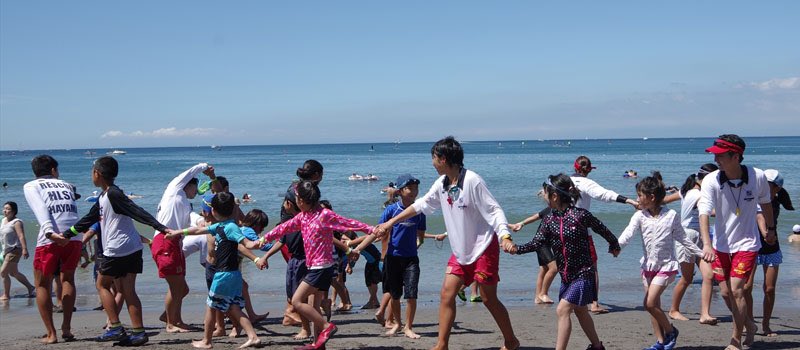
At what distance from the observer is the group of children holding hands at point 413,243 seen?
5.77 m

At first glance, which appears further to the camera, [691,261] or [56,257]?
[691,261]

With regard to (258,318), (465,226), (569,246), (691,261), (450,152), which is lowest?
(258,318)

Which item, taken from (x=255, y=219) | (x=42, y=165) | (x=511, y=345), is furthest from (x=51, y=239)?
(x=511, y=345)

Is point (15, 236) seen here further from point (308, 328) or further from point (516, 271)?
point (516, 271)

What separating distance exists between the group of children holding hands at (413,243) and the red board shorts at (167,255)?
0.01 m

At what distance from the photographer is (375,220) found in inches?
941

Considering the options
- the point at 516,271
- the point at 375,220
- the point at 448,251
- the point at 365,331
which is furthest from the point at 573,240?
the point at 375,220

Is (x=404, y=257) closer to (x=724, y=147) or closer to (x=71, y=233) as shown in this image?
(x=724, y=147)

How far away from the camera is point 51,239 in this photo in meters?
7.02

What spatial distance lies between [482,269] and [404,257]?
4.89 feet

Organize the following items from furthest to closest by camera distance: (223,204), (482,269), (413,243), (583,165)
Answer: (583,165) → (413,243) → (223,204) → (482,269)

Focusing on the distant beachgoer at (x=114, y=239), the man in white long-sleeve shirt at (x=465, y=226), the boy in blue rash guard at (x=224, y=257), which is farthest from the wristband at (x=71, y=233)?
the man in white long-sleeve shirt at (x=465, y=226)

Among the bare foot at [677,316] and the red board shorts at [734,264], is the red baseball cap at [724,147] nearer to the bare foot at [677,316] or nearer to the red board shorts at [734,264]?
the red board shorts at [734,264]

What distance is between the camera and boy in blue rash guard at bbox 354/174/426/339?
283 inches
